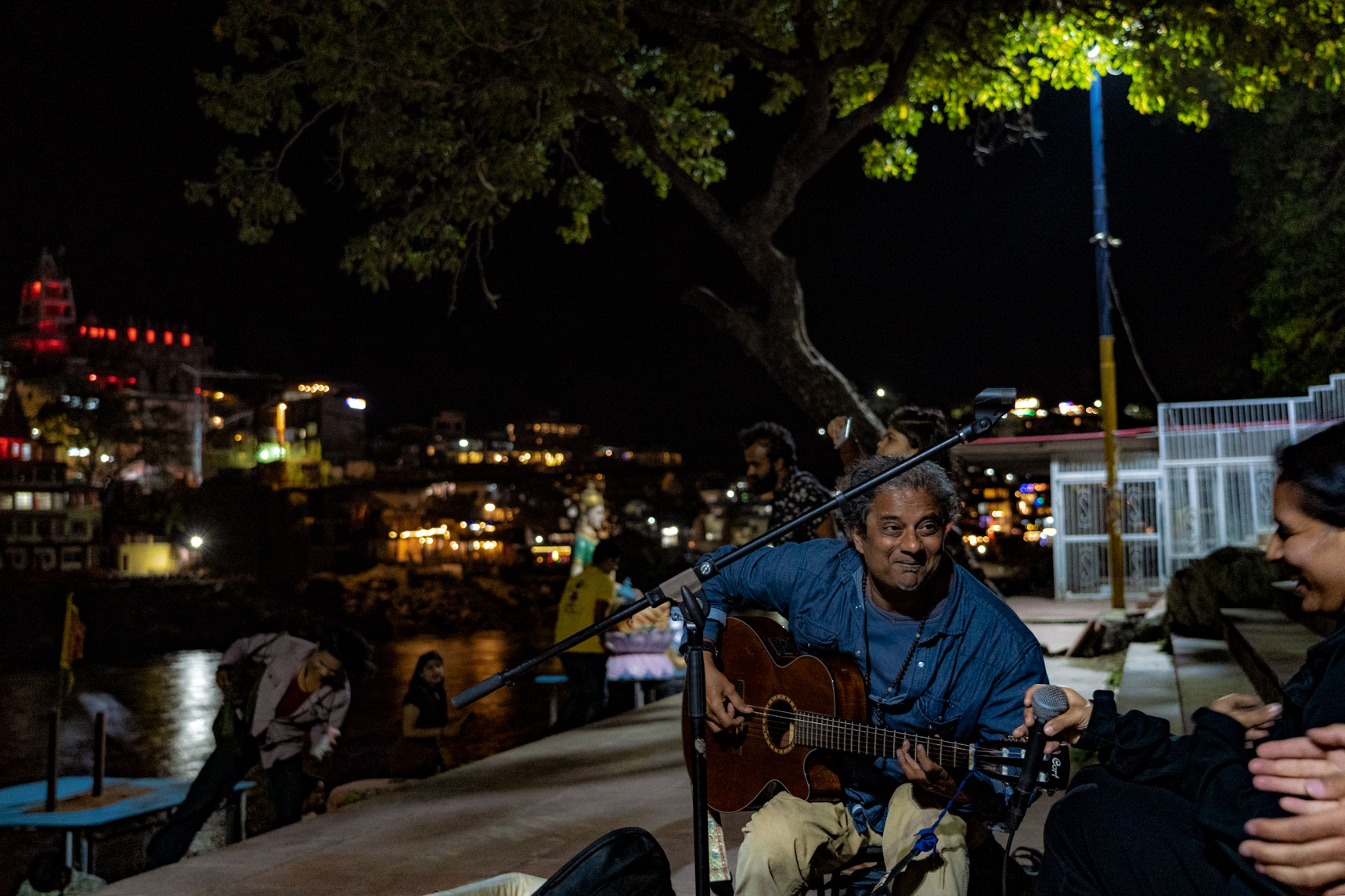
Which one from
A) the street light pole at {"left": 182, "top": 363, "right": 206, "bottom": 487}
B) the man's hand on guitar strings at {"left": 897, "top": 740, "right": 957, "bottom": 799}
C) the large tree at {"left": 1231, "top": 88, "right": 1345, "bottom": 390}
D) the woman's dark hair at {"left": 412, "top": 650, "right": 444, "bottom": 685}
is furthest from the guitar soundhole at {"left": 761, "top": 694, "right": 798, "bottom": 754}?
the street light pole at {"left": 182, "top": 363, "right": 206, "bottom": 487}

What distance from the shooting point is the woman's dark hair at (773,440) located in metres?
6.56

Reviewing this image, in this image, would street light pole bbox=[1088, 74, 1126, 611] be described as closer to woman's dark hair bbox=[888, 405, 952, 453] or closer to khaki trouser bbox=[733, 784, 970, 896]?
woman's dark hair bbox=[888, 405, 952, 453]

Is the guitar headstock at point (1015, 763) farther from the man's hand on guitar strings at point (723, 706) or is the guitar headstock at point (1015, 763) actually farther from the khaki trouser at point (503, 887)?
the khaki trouser at point (503, 887)

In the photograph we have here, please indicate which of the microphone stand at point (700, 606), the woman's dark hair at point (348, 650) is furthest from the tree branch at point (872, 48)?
the microphone stand at point (700, 606)

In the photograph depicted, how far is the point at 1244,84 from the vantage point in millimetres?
8164

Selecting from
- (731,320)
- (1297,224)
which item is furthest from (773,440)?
(1297,224)

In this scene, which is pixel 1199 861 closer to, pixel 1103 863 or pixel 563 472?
pixel 1103 863

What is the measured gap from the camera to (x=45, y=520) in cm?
8175

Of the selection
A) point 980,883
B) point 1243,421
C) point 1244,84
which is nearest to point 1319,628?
point 1244,84

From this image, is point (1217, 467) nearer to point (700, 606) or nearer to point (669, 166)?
point (669, 166)

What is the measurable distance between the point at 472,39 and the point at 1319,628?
785 centimetres

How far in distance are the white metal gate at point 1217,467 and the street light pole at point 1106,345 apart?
2.46m

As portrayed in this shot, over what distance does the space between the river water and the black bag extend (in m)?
16.3

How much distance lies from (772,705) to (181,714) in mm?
45290
